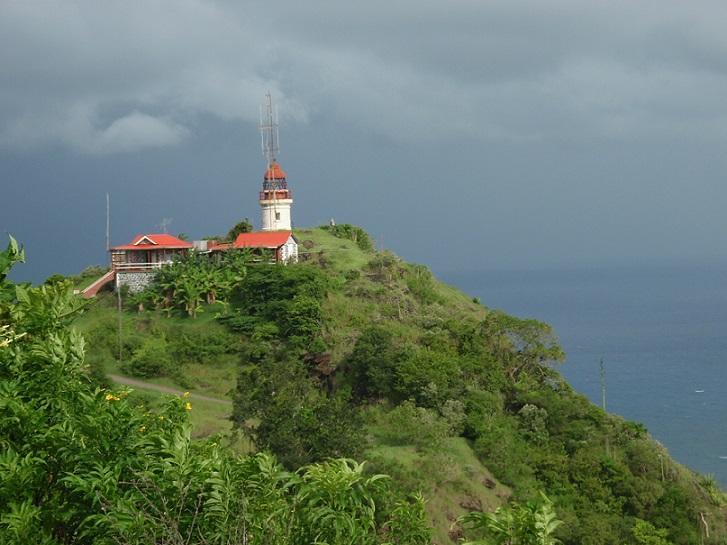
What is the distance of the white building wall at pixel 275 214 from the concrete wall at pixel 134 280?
703 centimetres

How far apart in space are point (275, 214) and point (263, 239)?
3561 mm

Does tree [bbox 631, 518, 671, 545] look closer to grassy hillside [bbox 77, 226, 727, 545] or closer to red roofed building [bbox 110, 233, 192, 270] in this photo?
grassy hillside [bbox 77, 226, 727, 545]

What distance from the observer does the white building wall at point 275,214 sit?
149 feet

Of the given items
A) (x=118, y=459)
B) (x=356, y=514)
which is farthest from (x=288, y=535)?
(x=118, y=459)

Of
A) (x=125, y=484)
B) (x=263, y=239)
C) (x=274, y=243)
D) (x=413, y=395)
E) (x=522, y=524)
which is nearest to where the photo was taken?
(x=522, y=524)

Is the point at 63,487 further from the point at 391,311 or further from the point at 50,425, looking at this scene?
the point at 391,311

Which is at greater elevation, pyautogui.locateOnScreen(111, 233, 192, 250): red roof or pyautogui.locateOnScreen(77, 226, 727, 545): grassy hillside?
pyautogui.locateOnScreen(111, 233, 192, 250): red roof

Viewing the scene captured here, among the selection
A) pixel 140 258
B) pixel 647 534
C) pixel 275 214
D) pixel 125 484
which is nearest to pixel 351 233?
pixel 275 214

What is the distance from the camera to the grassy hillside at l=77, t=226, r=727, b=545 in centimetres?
2692

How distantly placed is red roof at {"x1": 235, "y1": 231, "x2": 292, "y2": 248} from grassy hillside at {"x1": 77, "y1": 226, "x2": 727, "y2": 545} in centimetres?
180

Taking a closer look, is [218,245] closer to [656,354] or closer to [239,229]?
[239,229]

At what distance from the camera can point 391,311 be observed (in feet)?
127

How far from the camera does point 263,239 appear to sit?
139 ft

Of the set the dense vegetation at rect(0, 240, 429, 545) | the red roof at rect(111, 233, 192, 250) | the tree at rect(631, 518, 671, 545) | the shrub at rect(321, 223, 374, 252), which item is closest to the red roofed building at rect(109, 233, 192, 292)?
the red roof at rect(111, 233, 192, 250)
